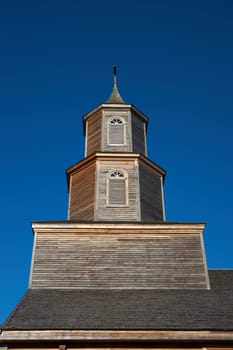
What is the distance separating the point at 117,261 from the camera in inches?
639

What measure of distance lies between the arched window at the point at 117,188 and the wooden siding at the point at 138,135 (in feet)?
7.14

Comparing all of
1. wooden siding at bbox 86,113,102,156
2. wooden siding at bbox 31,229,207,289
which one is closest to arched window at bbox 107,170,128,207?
wooden siding at bbox 31,229,207,289

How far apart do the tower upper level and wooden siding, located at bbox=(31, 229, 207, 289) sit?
18.0 feet

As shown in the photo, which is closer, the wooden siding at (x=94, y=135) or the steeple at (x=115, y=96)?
the wooden siding at (x=94, y=135)

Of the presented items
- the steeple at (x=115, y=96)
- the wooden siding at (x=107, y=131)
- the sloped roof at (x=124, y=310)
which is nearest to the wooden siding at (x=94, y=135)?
the wooden siding at (x=107, y=131)

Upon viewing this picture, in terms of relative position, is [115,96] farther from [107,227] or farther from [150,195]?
[107,227]

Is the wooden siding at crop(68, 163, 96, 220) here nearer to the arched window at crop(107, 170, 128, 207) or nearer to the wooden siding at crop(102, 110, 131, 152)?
the arched window at crop(107, 170, 128, 207)

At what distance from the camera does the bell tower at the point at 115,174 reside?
18.7 m

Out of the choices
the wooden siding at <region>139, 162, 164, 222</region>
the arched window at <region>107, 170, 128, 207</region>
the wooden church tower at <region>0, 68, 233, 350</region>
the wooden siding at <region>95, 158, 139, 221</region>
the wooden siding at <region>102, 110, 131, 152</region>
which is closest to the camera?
the wooden church tower at <region>0, 68, 233, 350</region>

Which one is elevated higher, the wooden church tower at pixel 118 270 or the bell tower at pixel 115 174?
the bell tower at pixel 115 174

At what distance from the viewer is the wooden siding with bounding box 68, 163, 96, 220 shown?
1886 cm

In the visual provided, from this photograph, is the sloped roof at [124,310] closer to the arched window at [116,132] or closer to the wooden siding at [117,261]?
the wooden siding at [117,261]

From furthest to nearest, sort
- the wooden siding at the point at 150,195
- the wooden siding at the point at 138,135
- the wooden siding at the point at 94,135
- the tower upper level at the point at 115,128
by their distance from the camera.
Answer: the wooden siding at the point at 138,135 → the wooden siding at the point at 94,135 → the tower upper level at the point at 115,128 → the wooden siding at the point at 150,195

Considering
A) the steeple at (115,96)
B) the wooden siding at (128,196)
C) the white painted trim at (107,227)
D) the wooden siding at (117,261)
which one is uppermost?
the steeple at (115,96)
